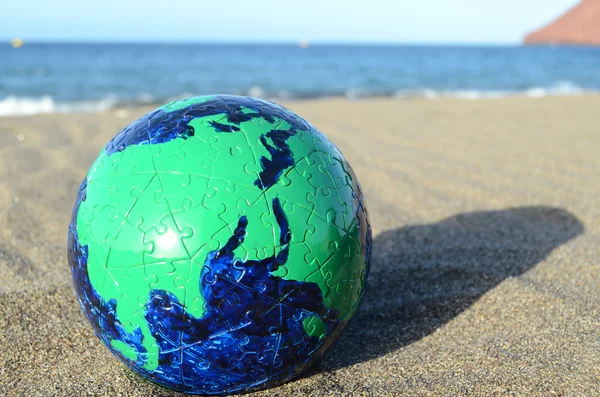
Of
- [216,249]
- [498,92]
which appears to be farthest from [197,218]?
[498,92]

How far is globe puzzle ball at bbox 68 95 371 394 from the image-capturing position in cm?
214


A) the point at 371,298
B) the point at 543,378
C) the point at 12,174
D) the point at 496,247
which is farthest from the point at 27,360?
the point at 12,174

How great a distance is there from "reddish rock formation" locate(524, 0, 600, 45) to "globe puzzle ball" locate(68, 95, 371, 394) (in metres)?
110

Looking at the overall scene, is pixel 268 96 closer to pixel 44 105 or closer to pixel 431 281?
pixel 44 105

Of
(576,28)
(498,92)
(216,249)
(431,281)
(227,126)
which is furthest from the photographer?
(576,28)

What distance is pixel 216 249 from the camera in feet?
6.96

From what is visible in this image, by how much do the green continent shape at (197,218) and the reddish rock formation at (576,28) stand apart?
110414 millimetres

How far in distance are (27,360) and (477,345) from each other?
212 cm

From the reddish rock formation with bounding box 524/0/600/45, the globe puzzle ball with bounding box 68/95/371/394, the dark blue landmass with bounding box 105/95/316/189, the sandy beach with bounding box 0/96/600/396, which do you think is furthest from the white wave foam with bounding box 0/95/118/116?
the reddish rock formation with bounding box 524/0/600/45

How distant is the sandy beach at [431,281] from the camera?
2.63m

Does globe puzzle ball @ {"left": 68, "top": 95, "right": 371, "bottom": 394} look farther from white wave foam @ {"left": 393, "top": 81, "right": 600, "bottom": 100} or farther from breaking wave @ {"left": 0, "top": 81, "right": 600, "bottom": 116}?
white wave foam @ {"left": 393, "top": 81, "right": 600, "bottom": 100}

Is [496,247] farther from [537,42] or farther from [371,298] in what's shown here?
[537,42]

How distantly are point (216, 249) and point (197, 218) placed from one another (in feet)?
0.43

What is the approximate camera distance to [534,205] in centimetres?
522
